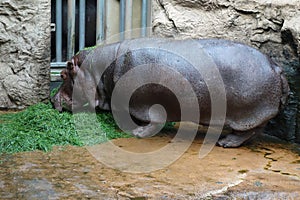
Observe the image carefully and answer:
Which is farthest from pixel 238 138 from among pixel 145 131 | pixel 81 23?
pixel 81 23

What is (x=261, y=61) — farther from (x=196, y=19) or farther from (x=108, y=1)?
(x=108, y=1)

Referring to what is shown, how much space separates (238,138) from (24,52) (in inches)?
104

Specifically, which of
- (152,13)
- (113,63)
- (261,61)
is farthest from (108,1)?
(261,61)

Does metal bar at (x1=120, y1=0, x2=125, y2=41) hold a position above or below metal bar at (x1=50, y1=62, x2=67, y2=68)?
above

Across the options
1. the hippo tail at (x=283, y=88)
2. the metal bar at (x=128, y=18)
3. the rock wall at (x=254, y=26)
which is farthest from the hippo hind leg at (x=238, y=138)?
the metal bar at (x=128, y=18)

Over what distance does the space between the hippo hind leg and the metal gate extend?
2098mm

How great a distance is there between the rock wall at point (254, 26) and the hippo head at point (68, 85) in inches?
43.1

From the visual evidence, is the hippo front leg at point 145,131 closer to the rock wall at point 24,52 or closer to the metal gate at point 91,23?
the rock wall at point 24,52

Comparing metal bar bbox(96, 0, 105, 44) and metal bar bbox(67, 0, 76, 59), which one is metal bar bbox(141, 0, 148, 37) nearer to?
metal bar bbox(96, 0, 105, 44)

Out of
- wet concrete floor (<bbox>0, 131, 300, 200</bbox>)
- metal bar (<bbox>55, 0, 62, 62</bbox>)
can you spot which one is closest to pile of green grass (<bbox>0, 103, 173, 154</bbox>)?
wet concrete floor (<bbox>0, 131, 300, 200</bbox>)

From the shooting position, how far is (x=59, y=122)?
4.70 metres

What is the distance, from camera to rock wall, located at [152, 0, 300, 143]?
472cm

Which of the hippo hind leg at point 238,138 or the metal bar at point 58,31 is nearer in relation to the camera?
the hippo hind leg at point 238,138

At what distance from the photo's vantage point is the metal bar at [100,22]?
20.3 feet
